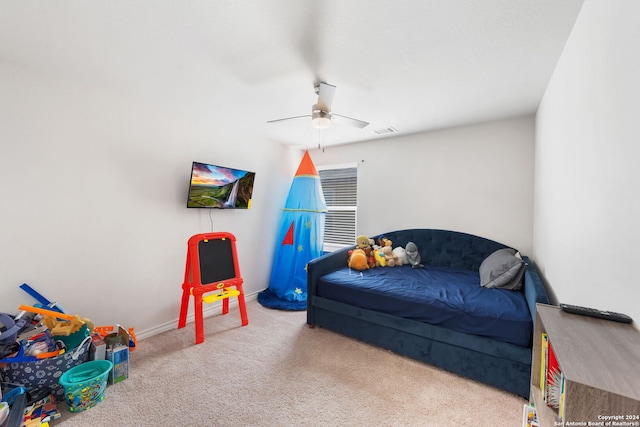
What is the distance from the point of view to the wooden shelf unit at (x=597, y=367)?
583 millimetres

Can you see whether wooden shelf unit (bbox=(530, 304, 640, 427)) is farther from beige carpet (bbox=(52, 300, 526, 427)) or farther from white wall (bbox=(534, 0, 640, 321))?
beige carpet (bbox=(52, 300, 526, 427))

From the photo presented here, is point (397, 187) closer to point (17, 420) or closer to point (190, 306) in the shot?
point (190, 306)

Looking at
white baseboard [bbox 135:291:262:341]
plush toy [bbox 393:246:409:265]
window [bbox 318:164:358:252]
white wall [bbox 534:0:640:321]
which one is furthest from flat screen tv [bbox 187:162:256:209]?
white wall [bbox 534:0:640:321]

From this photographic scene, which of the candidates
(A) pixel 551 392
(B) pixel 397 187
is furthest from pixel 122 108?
(A) pixel 551 392

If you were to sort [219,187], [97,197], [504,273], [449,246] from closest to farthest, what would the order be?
[97,197]
[504,273]
[219,187]
[449,246]

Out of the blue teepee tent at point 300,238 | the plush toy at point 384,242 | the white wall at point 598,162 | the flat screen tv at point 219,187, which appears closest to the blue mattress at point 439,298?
the white wall at point 598,162

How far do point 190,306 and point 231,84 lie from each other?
2362 mm

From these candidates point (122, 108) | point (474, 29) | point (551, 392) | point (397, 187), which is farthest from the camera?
point (397, 187)

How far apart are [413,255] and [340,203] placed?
146cm

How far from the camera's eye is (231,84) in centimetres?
212

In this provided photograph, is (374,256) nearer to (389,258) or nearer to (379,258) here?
(379,258)

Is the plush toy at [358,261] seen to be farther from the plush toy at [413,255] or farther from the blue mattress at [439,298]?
the plush toy at [413,255]

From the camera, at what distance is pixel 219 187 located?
2.89 meters

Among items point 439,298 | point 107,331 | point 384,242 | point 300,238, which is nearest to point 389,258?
point 384,242
